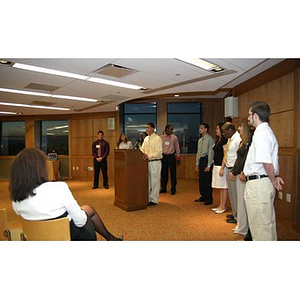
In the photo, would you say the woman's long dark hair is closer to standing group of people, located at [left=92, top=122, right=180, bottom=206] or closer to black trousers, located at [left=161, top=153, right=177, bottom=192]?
standing group of people, located at [left=92, top=122, right=180, bottom=206]

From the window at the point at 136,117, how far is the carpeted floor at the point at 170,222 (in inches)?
141

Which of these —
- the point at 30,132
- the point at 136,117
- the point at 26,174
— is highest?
the point at 136,117

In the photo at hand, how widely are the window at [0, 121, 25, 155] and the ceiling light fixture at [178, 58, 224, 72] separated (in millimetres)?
8425

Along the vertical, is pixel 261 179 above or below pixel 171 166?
above

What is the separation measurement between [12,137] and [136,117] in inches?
209

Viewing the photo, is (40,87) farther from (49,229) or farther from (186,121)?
(186,121)

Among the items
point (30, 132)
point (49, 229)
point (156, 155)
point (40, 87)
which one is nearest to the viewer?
point (49, 229)

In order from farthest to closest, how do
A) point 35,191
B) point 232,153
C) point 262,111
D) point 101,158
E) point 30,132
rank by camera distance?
1. point 30,132
2. point 101,158
3. point 232,153
4. point 262,111
5. point 35,191

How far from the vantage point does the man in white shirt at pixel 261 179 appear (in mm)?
2354

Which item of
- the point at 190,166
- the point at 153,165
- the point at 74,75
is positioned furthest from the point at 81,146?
the point at 74,75

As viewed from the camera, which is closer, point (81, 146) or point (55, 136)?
point (81, 146)

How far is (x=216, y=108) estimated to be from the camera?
8234 millimetres

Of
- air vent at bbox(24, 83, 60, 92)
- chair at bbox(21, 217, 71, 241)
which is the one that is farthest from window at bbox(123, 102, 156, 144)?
chair at bbox(21, 217, 71, 241)

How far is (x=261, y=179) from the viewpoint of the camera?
2422mm
